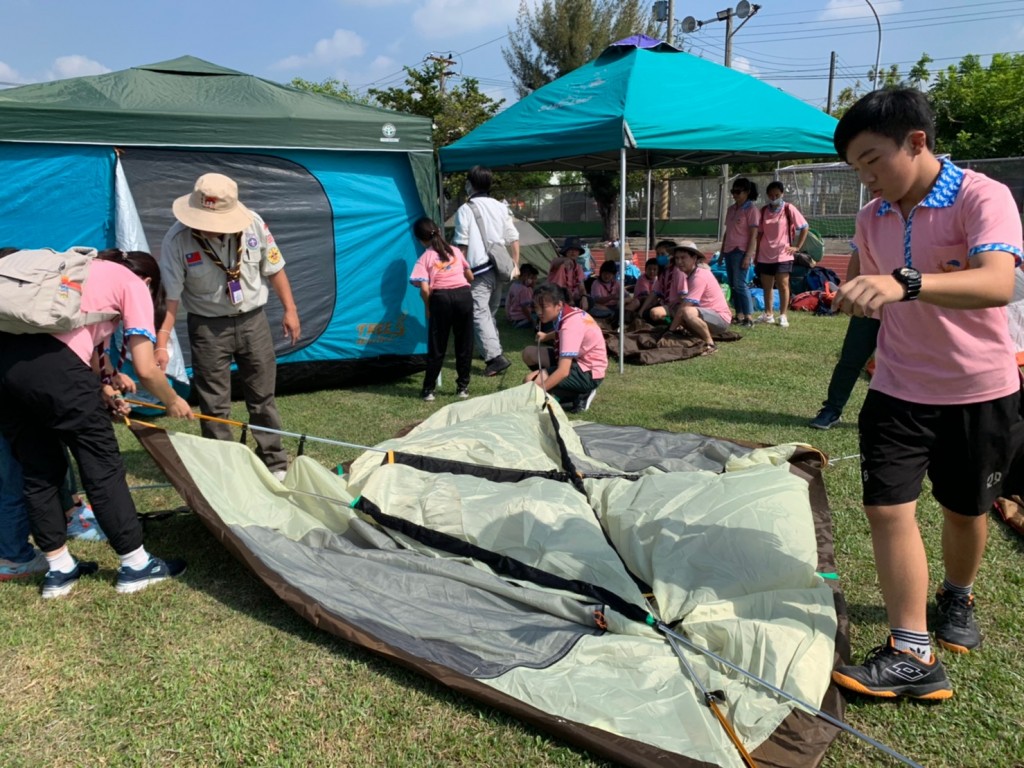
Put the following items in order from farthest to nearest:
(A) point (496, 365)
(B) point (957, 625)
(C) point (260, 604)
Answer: (A) point (496, 365) < (C) point (260, 604) < (B) point (957, 625)

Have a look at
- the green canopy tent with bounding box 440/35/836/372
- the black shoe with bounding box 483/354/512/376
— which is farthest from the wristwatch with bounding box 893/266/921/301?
the black shoe with bounding box 483/354/512/376

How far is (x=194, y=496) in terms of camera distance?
2873mm

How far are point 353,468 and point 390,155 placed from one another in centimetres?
325

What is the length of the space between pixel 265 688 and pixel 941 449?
2.18 metres

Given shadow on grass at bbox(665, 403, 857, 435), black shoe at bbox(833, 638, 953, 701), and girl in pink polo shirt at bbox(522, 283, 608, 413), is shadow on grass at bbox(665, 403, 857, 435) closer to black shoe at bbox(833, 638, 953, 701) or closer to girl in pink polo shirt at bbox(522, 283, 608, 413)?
girl in pink polo shirt at bbox(522, 283, 608, 413)

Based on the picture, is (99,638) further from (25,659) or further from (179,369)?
(179,369)

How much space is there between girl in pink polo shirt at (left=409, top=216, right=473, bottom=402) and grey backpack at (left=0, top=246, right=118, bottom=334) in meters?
3.24

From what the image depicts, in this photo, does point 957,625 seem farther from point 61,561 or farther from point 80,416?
point 61,561

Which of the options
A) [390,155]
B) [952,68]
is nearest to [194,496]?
[390,155]

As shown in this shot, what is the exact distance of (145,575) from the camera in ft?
9.42

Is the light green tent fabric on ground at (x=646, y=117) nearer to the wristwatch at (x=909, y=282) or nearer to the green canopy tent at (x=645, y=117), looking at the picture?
the green canopy tent at (x=645, y=117)

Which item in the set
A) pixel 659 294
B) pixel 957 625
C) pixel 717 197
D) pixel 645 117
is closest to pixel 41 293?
pixel 957 625

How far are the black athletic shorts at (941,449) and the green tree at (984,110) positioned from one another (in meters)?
22.8

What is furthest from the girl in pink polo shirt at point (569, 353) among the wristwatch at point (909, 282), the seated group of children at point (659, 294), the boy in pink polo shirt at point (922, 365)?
the wristwatch at point (909, 282)
